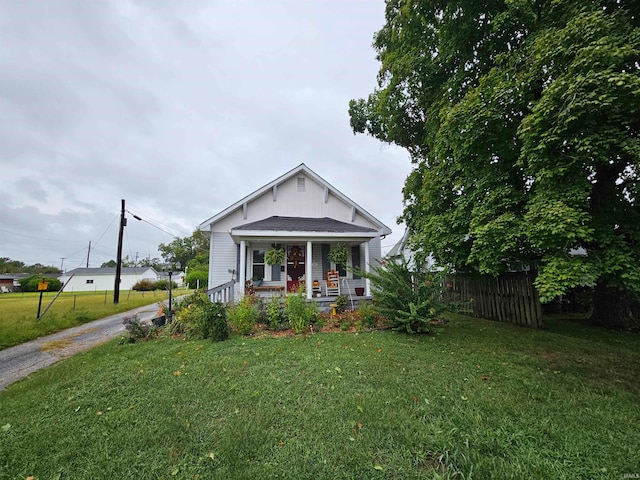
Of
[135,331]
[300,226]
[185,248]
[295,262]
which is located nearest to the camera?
[135,331]

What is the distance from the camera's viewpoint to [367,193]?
26062 mm

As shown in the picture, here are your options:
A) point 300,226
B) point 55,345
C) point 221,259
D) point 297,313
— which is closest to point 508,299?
point 297,313

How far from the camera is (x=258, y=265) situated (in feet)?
40.1

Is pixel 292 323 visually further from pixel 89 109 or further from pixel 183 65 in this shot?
pixel 89 109

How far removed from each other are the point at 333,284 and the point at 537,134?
8743 millimetres

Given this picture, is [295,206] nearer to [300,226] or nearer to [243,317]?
[300,226]

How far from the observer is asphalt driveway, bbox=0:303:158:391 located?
5246 mm

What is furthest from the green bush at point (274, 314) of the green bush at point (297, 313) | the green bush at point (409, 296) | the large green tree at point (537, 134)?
the large green tree at point (537, 134)

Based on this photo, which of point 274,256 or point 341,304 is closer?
point 341,304

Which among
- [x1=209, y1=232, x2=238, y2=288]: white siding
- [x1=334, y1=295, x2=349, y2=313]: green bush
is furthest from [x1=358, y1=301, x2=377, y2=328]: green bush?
[x1=209, y1=232, x2=238, y2=288]: white siding

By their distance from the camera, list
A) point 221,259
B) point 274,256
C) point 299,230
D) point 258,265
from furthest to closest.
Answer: point 258,265
point 221,259
point 274,256
point 299,230

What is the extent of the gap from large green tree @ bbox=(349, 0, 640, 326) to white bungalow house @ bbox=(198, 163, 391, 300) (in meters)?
5.49

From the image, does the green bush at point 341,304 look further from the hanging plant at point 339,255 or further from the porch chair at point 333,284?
the hanging plant at point 339,255

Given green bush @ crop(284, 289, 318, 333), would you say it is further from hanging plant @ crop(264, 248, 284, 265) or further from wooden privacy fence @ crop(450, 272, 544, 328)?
wooden privacy fence @ crop(450, 272, 544, 328)
